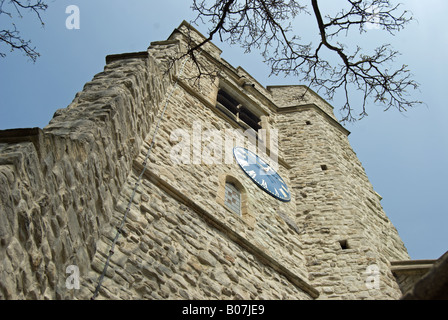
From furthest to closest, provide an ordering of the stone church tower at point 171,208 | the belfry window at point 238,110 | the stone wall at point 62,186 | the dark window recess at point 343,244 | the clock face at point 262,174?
the belfry window at point 238,110
the clock face at point 262,174
the dark window recess at point 343,244
the stone church tower at point 171,208
the stone wall at point 62,186

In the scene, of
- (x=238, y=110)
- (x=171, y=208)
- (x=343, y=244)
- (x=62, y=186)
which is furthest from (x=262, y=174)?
(x=62, y=186)

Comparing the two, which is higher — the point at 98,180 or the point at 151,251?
the point at 98,180

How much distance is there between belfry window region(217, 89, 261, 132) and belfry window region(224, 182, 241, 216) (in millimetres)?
4976

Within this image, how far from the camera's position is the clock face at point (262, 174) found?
8583mm

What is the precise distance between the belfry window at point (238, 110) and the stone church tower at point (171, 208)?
1.84m

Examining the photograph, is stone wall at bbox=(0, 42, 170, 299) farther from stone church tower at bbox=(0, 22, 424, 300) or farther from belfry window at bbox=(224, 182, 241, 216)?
belfry window at bbox=(224, 182, 241, 216)

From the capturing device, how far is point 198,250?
5328 mm

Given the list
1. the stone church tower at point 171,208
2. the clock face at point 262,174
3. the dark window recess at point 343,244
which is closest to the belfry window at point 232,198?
the stone church tower at point 171,208

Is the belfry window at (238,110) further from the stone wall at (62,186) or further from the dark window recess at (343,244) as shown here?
the stone wall at (62,186)

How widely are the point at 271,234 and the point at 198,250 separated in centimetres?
218

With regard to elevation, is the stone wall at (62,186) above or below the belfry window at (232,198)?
below
